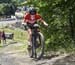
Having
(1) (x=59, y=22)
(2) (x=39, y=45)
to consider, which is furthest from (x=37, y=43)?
(1) (x=59, y=22)

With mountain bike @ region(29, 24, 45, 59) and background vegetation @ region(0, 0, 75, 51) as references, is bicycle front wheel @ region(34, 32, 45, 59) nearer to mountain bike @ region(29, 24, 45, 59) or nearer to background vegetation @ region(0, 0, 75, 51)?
mountain bike @ region(29, 24, 45, 59)

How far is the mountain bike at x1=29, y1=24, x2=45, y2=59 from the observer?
9.89 m

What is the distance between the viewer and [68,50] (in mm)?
11297

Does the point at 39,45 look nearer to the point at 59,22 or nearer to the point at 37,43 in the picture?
the point at 37,43

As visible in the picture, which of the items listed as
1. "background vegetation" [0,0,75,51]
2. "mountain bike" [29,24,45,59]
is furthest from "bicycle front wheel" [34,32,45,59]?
"background vegetation" [0,0,75,51]

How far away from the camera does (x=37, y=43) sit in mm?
10172

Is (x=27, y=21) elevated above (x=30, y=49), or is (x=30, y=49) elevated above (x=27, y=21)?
(x=27, y=21)

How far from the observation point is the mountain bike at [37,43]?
9.89 m

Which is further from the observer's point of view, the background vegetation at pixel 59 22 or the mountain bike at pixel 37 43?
the background vegetation at pixel 59 22

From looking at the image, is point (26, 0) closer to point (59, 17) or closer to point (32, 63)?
→ point (59, 17)

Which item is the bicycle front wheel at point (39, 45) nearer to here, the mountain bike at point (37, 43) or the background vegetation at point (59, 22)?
the mountain bike at point (37, 43)

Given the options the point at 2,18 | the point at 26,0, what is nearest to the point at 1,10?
the point at 2,18

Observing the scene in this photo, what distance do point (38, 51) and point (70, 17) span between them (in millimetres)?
2416

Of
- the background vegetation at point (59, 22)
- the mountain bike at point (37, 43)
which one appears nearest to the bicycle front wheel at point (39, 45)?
the mountain bike at point (37, 43)
